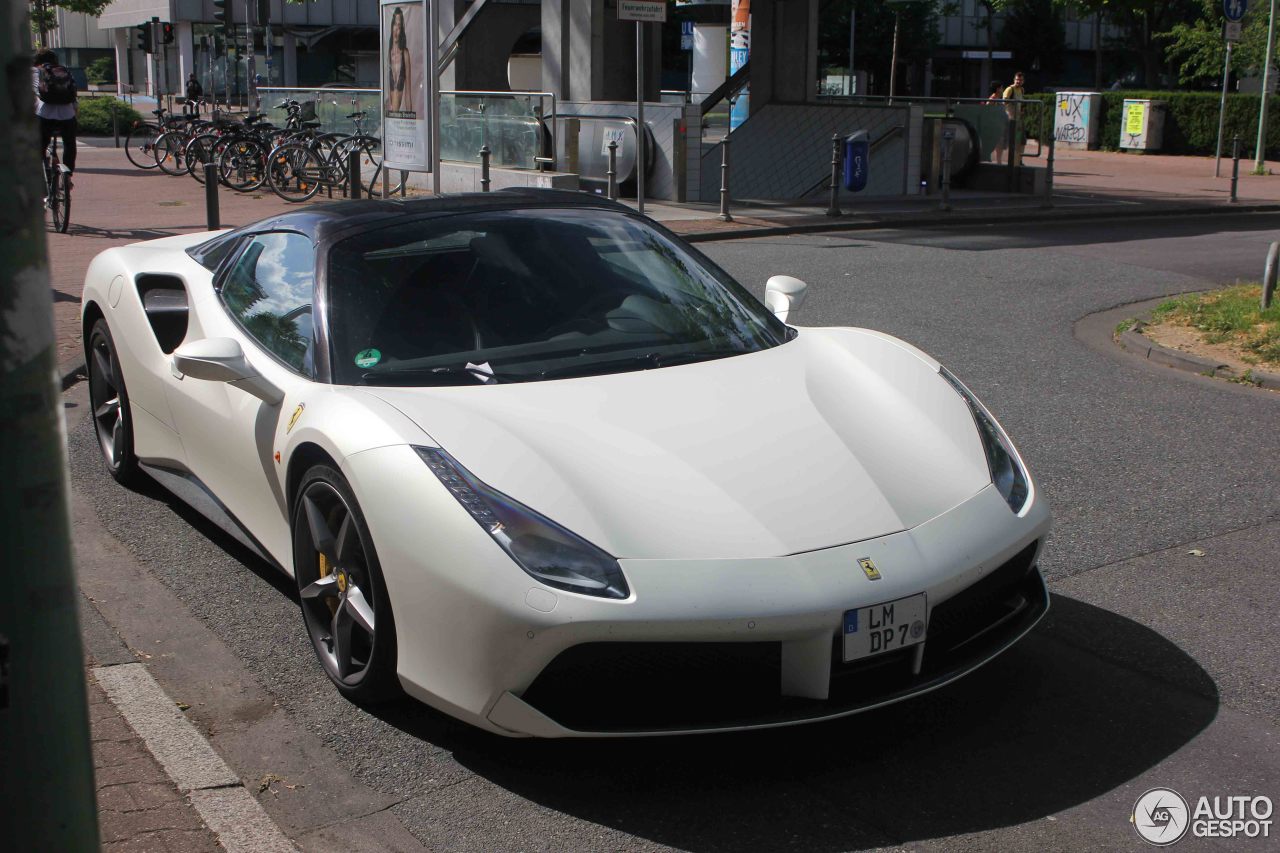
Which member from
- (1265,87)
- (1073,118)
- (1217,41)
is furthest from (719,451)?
(1217,41)

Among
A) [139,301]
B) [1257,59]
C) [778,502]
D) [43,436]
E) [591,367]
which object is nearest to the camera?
[43,436]

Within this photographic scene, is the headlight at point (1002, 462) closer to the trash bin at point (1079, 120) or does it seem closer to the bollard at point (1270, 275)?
the bollard at point (1270, 275)

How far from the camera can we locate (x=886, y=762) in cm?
351

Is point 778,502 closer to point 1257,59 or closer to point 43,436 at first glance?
point 43,436

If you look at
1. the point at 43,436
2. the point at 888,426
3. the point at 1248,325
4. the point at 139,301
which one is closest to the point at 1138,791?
the point at 888,426

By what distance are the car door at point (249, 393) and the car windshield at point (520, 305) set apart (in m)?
0.18

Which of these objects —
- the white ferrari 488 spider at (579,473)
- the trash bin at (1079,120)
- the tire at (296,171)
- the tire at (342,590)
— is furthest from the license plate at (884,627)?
the trash bin at (1079,120)

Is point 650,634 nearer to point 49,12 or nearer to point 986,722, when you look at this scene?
point 986,722

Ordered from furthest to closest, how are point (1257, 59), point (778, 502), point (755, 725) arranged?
1. point (1257, 59)
2. point (778, 502)
3. point (755, 725)

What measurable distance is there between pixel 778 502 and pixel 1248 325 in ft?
23.4

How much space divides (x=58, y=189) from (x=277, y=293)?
11.6 metres

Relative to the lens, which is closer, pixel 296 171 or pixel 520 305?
pixel 520 305

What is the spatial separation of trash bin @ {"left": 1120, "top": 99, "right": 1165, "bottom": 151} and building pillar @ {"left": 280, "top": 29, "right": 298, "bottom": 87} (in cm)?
4302

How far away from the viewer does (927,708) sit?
12.5 ft
